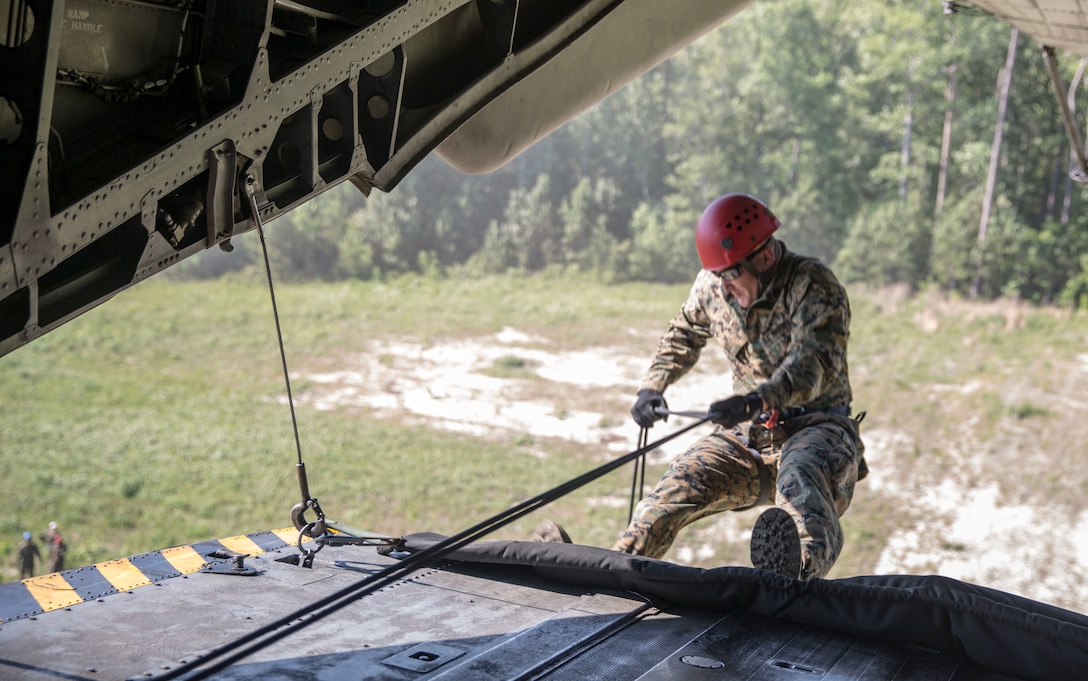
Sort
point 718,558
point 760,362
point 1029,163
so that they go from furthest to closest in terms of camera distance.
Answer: point 1029,163 → point 718,558 → point 760,362

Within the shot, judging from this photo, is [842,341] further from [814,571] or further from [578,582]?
Answer: [578,582]

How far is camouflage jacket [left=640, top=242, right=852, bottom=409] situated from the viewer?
5.11m

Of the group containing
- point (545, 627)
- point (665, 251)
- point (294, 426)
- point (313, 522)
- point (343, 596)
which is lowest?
point (545, 627)

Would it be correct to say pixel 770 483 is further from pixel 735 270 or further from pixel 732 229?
pixel 732 229

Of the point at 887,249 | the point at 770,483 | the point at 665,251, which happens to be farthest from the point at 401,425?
the point at 770,483

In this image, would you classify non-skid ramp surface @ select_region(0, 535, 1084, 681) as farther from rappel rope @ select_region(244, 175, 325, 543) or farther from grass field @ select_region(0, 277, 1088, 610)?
grass field @ select_region(0, 277, 1088, 610)

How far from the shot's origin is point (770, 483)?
549 centimetres

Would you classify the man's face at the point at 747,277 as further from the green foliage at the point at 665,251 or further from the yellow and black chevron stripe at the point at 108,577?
the green foliage at the point at 665,251

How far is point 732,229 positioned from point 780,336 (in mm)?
630

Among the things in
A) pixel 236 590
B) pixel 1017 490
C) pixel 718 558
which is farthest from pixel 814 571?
pixel 1017 490

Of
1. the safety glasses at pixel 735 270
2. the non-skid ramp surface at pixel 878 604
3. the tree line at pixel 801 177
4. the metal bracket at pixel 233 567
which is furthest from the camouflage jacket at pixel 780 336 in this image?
the tree line at pixel 801 177

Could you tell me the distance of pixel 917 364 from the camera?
27.0 metres

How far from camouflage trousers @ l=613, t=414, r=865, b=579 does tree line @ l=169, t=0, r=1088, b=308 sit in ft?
82.7

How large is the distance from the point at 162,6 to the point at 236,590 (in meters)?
2.19
